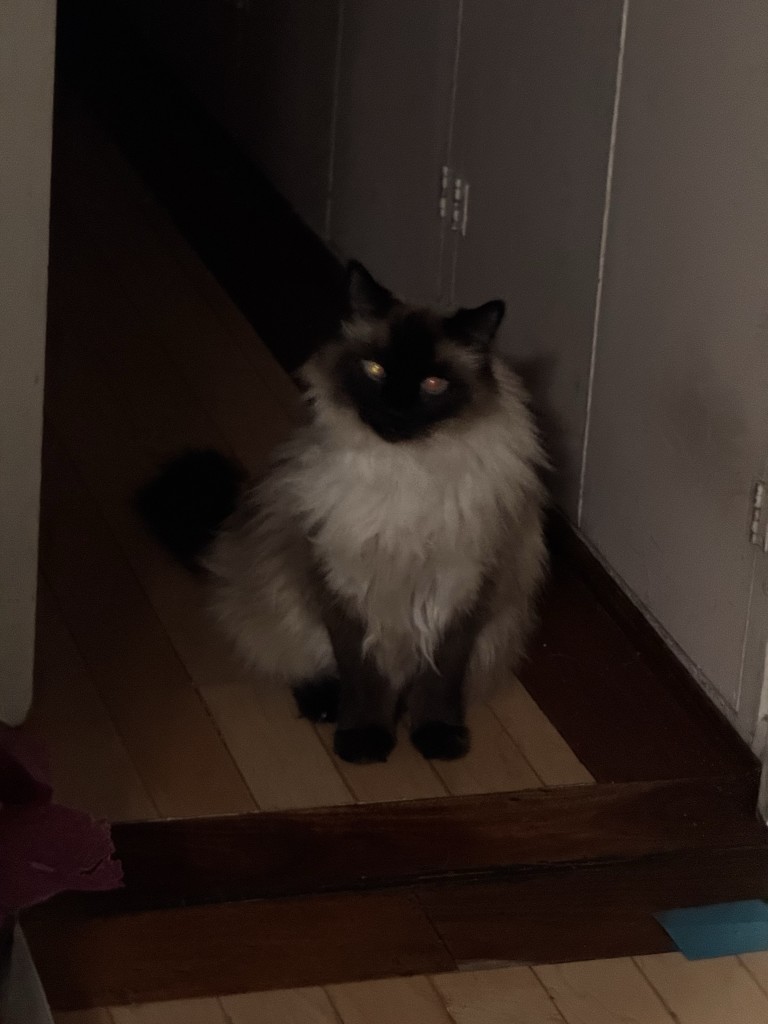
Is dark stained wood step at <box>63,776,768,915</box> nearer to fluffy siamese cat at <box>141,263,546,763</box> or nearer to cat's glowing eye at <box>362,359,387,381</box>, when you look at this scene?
fluffy siamese cat at <box>141,263,546,763</box>

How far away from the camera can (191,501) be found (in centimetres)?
261

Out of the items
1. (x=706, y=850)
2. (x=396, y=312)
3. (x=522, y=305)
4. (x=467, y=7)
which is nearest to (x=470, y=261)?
(x=522, y=305)

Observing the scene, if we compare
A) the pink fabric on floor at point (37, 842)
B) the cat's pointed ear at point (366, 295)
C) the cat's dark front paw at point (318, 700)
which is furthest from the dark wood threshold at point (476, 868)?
the cat's pointed ear at point (366, 295)

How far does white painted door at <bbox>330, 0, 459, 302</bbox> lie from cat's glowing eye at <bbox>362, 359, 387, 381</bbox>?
1132 millimetres

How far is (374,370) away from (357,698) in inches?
19.3

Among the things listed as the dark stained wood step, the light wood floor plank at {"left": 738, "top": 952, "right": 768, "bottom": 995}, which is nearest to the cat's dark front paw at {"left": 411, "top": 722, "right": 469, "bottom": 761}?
the dark stained wood step

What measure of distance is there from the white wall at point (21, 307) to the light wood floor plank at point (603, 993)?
2.60 ft

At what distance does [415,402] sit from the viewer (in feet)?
6.88

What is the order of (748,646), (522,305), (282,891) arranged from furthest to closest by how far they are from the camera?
(522,305) → (748,646) → (282,891)

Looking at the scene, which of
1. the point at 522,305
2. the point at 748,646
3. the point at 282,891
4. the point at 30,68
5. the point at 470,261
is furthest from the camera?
the point at 470,261

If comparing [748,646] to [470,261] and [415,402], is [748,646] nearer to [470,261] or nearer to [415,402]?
[415,402]

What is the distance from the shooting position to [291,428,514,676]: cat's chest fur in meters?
2.16

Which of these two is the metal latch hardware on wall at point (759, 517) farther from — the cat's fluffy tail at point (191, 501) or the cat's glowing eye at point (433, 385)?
the cat's fluffy tail at point (191, 501)

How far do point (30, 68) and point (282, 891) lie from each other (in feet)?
3.57
